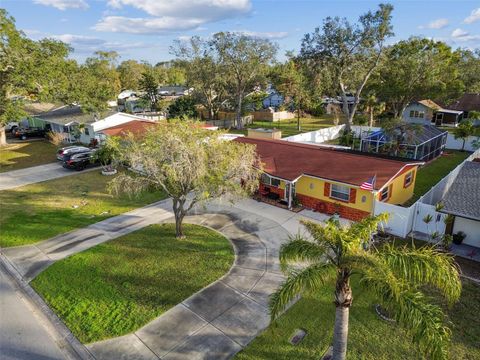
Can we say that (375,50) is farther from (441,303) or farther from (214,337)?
(214,337)

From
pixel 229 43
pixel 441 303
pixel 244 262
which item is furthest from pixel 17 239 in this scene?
pixel 229 43

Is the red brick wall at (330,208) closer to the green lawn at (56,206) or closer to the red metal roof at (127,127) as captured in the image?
the green lawn at (56,206)

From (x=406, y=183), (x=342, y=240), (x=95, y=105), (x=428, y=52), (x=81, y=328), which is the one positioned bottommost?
(x=81, y=328)

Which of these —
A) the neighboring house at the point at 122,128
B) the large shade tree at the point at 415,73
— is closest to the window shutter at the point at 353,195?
the neighboring house at the point at 122,128

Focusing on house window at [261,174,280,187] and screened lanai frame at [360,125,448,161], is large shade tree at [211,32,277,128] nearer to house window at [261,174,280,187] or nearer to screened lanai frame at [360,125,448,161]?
screened lanai frame at [360,125,448,161]

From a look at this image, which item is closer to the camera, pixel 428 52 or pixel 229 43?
pixel 428 52
